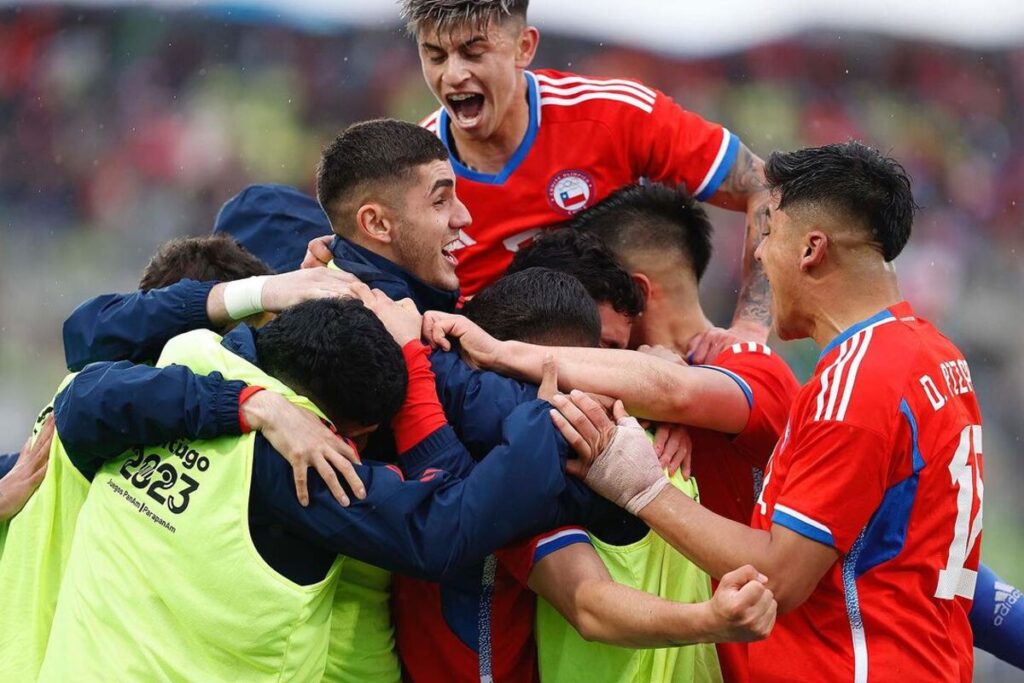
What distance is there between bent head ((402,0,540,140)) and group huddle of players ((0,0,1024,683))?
0.74 metres

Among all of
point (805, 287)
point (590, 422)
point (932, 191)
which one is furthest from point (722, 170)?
point (932, 191)

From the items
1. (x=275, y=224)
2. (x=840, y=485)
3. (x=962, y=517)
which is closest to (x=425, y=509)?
(x=840, y=485)

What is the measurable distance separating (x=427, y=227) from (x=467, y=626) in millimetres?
1162

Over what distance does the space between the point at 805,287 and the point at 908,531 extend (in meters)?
0.67

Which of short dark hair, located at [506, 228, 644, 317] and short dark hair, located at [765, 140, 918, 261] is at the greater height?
short dark hair, located at [765, 140, 918, 261]

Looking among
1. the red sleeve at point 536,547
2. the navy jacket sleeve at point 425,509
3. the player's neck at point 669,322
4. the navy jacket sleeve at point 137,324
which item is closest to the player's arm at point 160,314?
the navy jacket sleeve at point 137,324

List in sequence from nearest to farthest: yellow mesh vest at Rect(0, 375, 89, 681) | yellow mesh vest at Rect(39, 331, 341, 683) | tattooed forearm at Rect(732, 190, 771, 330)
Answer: yellow mesh vest at Rect(39, 331, 341, 683)
yellow mesh vest at Rect(0, 375, 89, 681)
tattooed forearm at Rect(732, 190, 771, 330)

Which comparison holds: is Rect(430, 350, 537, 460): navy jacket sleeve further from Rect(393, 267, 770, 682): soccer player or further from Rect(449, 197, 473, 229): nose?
Rect(449, 197, 473, 229): nose

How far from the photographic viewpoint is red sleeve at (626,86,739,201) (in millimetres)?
5055

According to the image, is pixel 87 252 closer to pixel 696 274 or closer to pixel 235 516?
pixel 696 274

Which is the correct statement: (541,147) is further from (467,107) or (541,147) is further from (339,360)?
(339,360)

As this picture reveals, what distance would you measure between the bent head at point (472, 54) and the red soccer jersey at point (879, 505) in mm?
1856

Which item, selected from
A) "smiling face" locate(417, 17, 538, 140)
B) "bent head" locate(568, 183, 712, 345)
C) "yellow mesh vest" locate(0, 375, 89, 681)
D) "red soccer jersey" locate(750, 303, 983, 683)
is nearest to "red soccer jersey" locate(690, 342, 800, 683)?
"red soccer jersey" locate(750, 303, 983, 683)

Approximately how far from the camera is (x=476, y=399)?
145 inches
